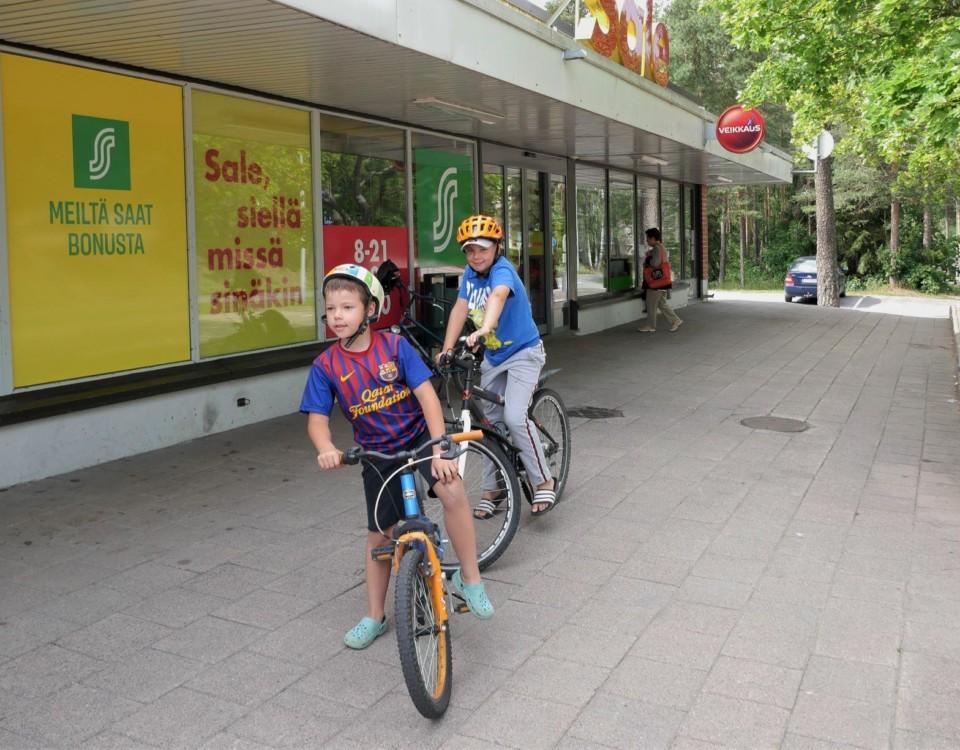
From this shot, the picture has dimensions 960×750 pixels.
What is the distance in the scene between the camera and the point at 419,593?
10.9 ft

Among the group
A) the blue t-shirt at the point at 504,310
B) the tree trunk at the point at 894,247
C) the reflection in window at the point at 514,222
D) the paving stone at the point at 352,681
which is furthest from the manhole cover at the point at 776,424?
the tree trunk at the point at 894,247

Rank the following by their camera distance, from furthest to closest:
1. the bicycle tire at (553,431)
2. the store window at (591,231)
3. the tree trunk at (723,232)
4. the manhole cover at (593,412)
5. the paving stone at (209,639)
A: the tree trunk at (723,232), the store window at (591,231), the manhole cover at (593,412), the bicycle tire at (553,431), the paving stone at (209,639)

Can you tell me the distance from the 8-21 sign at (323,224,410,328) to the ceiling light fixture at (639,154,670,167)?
6186mm

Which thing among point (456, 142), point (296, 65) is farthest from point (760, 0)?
point (296, 65)

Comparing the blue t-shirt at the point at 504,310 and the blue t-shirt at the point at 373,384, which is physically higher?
the blue t-shirt at the point at 504,310

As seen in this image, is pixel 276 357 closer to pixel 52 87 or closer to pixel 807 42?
pixel 52 87

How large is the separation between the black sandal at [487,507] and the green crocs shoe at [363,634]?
1.19 metres

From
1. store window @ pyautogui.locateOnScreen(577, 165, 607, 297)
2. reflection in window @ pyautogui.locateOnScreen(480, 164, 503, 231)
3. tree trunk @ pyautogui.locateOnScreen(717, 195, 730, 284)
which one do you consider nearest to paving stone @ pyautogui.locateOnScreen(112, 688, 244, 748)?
reflection in window @ pyautogui.locateOnScreen(480, 164, 503, 231)

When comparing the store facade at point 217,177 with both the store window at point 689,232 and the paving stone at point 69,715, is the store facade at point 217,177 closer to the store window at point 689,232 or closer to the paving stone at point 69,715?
the paving stone at point 69,715

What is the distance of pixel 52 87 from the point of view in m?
6.82

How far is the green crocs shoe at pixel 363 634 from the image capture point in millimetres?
3854

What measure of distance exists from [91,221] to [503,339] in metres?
3.59

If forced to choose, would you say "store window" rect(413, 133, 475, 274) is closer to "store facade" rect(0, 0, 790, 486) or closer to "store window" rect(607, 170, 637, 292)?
"store facade" rect(0, 0, 790, 486)

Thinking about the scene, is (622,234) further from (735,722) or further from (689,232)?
(735,722)
